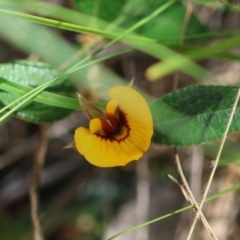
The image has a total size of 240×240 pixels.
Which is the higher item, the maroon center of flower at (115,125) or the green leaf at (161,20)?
the green leaf at (161,20)

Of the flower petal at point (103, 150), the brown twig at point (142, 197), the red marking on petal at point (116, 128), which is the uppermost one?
the red marking on petal at point (116, 128)

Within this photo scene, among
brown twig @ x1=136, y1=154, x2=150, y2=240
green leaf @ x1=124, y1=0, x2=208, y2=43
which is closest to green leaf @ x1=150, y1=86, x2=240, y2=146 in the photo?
green leaf @ x1=124, y1=0, x2=208, y2=43

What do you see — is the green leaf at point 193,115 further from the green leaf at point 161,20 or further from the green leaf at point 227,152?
the green leaf at point 161,20

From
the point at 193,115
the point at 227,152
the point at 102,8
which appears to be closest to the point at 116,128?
the point at 193,115

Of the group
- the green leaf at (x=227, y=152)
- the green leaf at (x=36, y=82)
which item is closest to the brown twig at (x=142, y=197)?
the green leaf at (x=227, y=152)

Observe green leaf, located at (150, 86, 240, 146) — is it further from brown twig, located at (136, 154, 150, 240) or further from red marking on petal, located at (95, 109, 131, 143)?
brown twig, located at (136, 154, 150, 240)

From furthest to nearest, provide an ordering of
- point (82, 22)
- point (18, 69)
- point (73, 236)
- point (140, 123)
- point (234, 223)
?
point (73, 236) → point (234, 223) → point (82, 22) → point (18, 69) → point (140, 123)

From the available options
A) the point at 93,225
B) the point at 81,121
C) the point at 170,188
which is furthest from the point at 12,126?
the point at 170,188

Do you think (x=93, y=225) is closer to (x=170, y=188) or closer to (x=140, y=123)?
(x=170, y=188)
